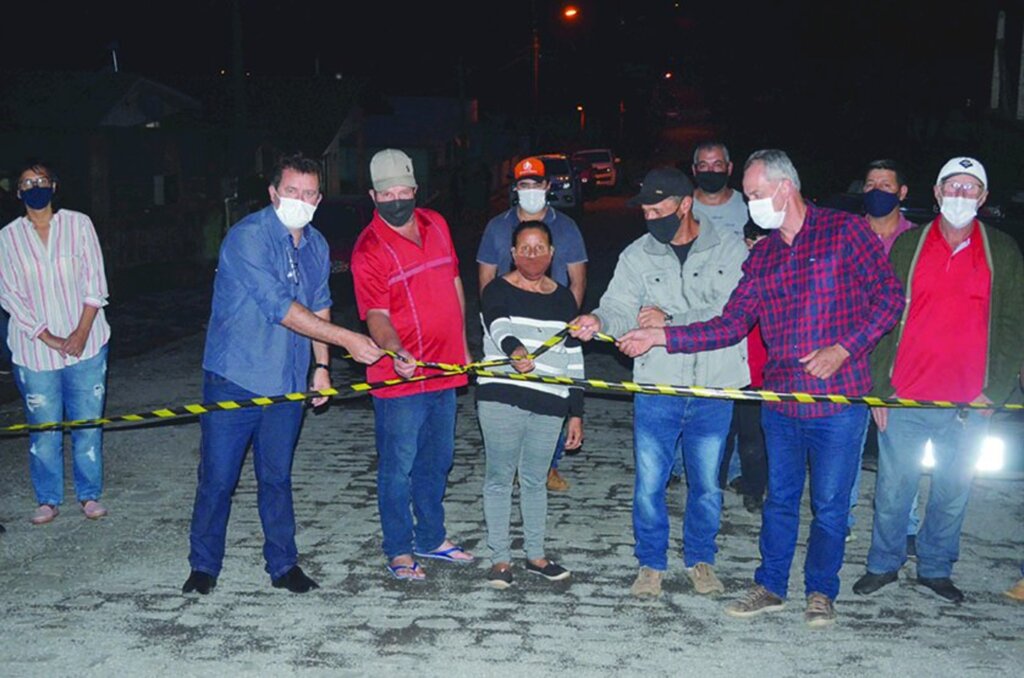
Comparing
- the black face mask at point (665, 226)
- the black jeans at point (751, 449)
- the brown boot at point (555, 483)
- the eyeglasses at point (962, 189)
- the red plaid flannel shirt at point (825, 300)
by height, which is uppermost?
the eyeglasses at point (962, 189)

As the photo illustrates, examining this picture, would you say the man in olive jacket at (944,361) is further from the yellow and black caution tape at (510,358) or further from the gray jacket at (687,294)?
the yellow and black caution tape at (510,358)

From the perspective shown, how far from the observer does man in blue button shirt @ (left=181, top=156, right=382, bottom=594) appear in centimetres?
624

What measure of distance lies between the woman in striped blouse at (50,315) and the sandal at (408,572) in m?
2.32

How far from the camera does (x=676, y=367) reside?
6367mm

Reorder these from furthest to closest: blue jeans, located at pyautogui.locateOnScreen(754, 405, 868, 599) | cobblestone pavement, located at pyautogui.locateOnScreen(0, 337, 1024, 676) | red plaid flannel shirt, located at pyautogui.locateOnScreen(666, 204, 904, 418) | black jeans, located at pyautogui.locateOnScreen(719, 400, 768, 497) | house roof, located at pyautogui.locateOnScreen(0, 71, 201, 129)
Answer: house roof, located at pyautogui.locateOnScreen(0, 71, 201, 129) → black jeans, located at pyautogui.locateOnScreen(719, 400, 768, 497) → blue jeans, located at pyautogui.locateOnScreen(754, 405, 868, 599) → red plaid flannel shirt, located at pyautogui.locateOnScreen(666, 204, 904, 418) → cobblestone pavement, located at pyautogui.locateOnScreen(0, 337, 1024, 676)

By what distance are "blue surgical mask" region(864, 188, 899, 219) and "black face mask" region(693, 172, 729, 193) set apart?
1217mm

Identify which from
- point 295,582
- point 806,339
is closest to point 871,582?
point 806,339

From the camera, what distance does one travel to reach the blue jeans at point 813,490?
5938 mm

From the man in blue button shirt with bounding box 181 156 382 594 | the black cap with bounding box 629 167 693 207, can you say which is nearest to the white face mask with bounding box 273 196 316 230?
the man in blue button shirt with bounding box 181 156 382 594

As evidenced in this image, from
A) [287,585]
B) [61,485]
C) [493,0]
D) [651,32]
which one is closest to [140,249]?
[61,485]

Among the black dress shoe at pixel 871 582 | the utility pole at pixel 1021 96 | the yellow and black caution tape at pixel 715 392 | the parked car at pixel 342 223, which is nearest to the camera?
the yellow and black caution tape at pixel 715 392

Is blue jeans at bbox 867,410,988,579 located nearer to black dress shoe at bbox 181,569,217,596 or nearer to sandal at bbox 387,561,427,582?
sandal at bbox 387,561,427,582

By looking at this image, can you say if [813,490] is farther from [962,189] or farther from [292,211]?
[292,211]

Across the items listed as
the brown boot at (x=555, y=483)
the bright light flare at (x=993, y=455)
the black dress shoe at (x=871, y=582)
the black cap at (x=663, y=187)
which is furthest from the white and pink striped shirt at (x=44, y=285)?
the bright light flare at (x=993, y=455)
